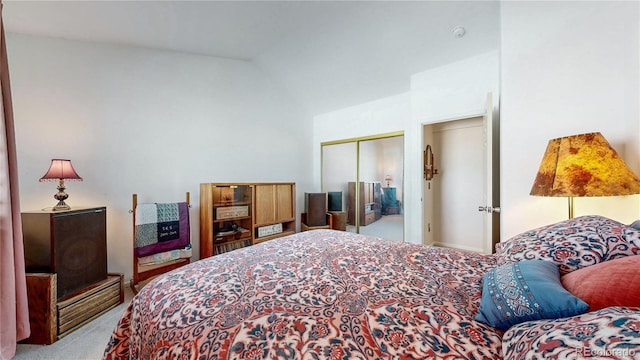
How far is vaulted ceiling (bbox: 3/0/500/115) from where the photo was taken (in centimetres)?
209

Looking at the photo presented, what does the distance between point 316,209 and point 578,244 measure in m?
3.34

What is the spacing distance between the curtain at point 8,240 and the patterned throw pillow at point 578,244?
2635mm

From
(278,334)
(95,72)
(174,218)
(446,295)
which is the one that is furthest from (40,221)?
(446,295)

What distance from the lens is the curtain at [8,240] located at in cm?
140

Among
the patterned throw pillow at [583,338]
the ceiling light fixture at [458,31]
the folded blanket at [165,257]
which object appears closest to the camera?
→ the patterned throw pillow at [583,338]

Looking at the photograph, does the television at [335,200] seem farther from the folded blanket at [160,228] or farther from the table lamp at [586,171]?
the table lamp at [586,171]

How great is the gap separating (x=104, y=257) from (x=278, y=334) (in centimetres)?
244

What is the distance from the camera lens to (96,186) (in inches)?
97.1

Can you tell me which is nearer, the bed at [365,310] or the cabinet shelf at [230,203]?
the bed at [365,310]

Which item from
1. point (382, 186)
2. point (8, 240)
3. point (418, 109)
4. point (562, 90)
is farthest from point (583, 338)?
point (382, 186)

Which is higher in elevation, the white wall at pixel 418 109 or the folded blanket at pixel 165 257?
the white wall at pixel 418 109

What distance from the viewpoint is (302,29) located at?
2742 millimetres

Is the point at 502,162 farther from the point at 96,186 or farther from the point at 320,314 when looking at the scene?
the point at 96,186

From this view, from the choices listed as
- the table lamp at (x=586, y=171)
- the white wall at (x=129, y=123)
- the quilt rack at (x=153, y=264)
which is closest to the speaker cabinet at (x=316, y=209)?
the white wall at (x=129, y=123)
